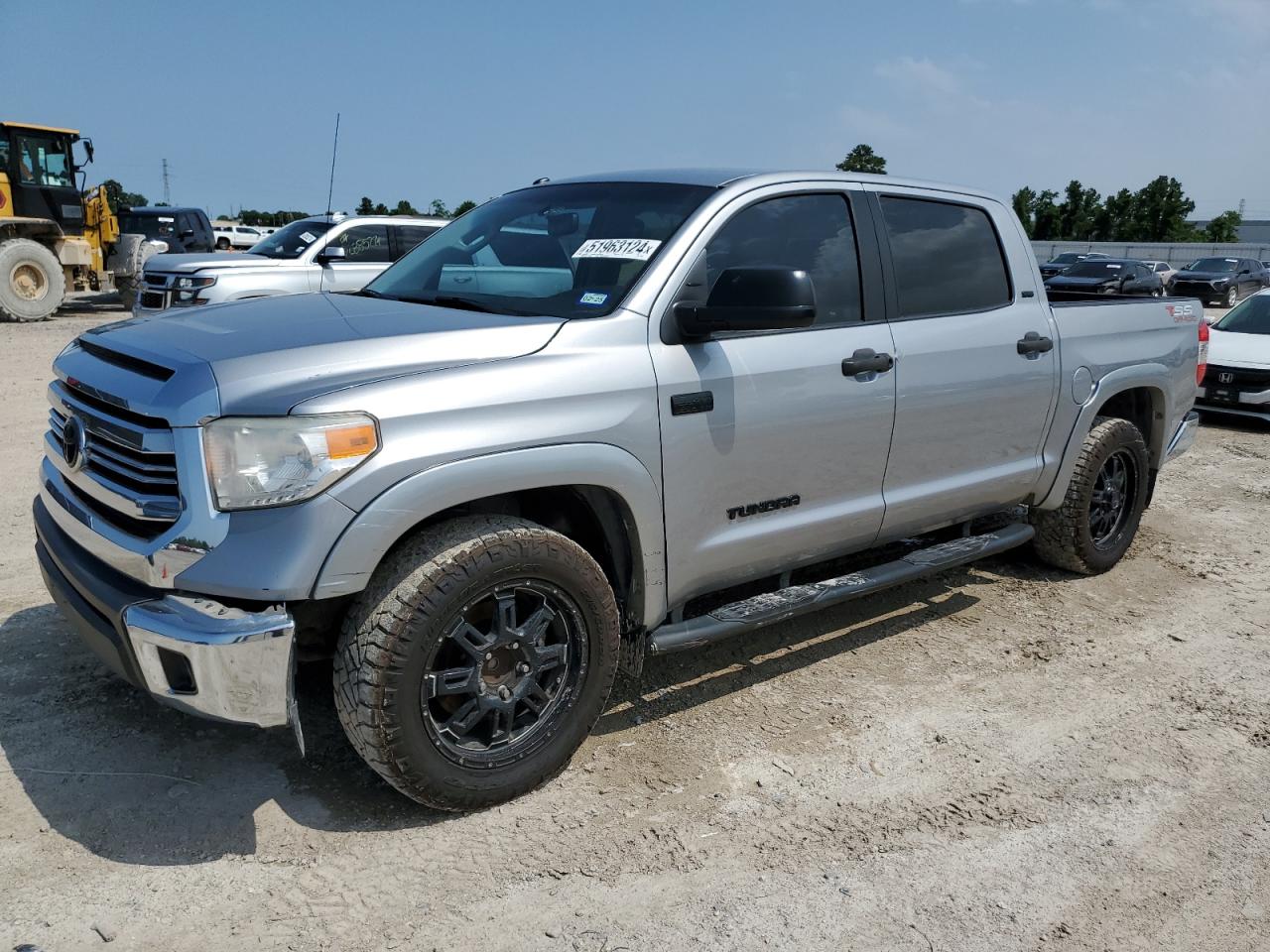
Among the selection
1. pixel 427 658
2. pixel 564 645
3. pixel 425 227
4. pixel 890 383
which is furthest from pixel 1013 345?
pixel 425 227

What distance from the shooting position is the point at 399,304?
3566 mm

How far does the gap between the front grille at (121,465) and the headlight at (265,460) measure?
0.15m

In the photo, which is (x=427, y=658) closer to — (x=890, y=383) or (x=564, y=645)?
(x=564, y=645)

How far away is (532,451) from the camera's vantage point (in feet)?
9.55

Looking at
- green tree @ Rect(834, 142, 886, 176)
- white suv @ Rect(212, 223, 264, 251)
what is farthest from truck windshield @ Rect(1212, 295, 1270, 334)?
green tree @ Rect(834, 142, 886, 176)

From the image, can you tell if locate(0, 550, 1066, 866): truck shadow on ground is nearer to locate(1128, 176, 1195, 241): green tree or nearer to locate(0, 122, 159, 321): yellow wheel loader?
locate(0, 122, 159, 321): yellow wheel loader

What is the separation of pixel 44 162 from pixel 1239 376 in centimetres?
1887

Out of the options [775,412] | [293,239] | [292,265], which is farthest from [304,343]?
[293,239]

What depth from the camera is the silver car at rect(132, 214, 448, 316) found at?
10.0 meters

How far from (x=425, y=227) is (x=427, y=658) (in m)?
9.74

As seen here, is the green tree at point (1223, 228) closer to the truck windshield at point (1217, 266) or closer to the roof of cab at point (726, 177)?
the truck windshield at point (1217, 266)

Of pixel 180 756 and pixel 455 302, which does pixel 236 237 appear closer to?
pixel 455 302

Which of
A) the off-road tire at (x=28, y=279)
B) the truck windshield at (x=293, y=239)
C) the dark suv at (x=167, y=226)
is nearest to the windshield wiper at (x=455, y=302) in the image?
the truck windshield at (x=293, y=239)

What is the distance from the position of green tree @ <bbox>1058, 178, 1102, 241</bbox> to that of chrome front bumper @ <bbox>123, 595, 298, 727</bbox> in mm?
70806
